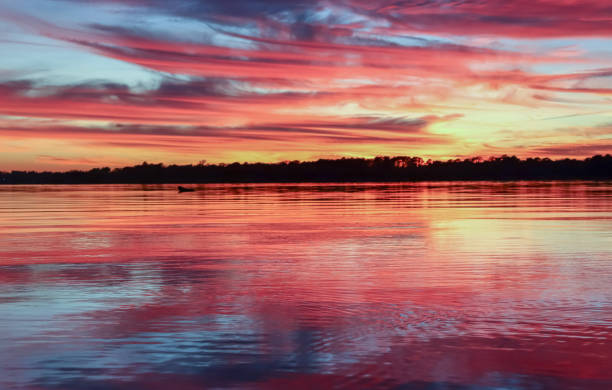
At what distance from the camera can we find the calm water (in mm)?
8445

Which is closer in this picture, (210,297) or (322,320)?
(322,320)

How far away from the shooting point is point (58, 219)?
36.9 m

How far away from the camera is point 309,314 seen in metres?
11.7

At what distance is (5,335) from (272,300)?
4.82m

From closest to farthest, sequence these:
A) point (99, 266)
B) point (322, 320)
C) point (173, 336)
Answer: point (173, 336) < point (322, 320) < point (99, 266)

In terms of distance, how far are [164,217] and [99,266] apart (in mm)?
20896

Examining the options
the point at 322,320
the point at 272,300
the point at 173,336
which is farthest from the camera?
the point at 272,300

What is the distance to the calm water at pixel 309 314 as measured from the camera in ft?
27.7

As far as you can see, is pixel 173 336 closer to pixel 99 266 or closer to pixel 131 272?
pixel 131 272

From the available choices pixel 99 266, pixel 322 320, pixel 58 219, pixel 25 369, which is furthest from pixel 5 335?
pixel 58 219

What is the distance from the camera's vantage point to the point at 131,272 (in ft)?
55.2

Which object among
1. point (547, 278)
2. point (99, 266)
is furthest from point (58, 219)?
point (547, 278)

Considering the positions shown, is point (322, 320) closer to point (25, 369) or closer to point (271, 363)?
point (271, 363)

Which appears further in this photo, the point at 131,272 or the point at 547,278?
the point at 131,272
